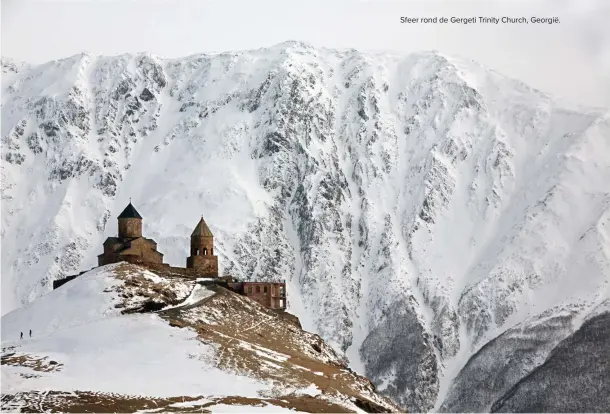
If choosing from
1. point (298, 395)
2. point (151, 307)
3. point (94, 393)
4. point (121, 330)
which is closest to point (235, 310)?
point (151, 307)

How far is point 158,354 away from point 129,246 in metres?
45.6

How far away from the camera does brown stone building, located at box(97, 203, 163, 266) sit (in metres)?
144

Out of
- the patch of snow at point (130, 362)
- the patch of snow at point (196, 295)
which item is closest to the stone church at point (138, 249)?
the patch of snow at point (196, 295)

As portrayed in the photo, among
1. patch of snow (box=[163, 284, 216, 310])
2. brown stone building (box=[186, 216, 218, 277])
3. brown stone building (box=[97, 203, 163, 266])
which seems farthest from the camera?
brown stone building (box=[186, 216, 218, 277])

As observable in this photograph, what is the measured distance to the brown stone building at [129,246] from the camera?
14425cm

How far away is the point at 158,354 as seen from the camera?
4058 inches

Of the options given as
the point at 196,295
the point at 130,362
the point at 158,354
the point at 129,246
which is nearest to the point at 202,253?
the point at 129,246

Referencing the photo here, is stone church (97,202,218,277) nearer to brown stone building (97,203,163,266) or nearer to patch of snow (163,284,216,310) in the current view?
brown stone building (97,203,163,266)

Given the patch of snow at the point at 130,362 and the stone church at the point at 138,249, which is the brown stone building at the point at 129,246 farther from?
the patch of snow at the point at 130,362

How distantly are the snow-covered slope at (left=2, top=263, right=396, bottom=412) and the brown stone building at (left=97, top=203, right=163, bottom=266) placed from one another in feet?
39.6

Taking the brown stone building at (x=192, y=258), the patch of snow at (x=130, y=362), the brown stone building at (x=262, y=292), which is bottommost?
the patch of snow at (x=130, y=362)

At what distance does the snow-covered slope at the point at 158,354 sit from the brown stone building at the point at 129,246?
12063mm

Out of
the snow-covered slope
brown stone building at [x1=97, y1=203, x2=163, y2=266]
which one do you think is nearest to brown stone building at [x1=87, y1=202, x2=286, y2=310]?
brown stone building at [x1=97, y1=203, x2=163, y2=266]

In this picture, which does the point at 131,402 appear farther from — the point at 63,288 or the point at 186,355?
the point at 63,288
